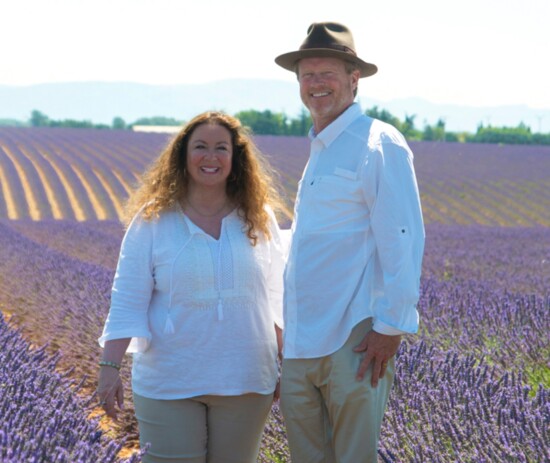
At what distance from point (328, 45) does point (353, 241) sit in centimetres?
58

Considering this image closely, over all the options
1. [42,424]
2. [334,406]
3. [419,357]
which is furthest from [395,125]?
[42,424]

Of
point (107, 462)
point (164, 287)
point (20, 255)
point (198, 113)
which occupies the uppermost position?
A: point (198, 113)

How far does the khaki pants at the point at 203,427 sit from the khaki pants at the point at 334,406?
164mm

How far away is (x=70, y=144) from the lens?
3400cm

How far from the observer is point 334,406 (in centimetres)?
228

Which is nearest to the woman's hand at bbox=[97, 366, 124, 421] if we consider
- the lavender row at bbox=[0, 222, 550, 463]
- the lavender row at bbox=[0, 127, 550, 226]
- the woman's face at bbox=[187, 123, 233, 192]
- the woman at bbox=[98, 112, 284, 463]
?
the woman at bbox=[98, 112, 284, 463]

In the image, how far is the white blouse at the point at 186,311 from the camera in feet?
7.88

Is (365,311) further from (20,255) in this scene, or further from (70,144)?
(70,144)

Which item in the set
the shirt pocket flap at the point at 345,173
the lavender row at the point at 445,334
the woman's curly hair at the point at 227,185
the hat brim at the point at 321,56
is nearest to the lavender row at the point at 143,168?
the lavender row at the point at 445,334

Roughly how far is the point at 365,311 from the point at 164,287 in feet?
2.09

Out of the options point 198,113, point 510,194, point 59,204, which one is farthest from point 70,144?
point 198,113

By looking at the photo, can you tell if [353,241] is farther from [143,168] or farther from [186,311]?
[143,168]

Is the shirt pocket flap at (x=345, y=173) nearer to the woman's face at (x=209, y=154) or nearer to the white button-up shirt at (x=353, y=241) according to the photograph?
the white button-up shirt at (x=353, y=241)

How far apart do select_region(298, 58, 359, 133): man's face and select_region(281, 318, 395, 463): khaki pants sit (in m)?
0.62
